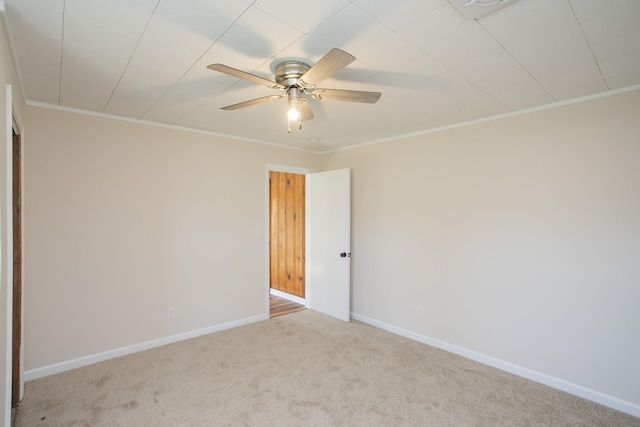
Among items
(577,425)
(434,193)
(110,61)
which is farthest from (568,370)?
(110,61)

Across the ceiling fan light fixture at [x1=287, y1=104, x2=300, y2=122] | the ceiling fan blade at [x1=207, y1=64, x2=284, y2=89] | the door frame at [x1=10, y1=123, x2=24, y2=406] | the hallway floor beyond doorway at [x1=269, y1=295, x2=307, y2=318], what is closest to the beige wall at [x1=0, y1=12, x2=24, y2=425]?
the door frame at [x1=10, y1=123, x2=24, y2=406]

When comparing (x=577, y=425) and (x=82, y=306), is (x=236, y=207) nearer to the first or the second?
(x=82, y=306)

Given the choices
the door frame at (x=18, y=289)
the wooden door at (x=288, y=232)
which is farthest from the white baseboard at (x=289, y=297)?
the door frame at (x=18, y=289)

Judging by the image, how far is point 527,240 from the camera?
9.25 ft

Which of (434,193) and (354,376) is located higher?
(434,193)

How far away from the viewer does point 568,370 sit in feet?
8.50

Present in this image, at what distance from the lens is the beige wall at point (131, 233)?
2.78m

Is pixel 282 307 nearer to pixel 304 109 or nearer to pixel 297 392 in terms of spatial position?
pixel 297 392

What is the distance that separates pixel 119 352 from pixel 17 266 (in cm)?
125

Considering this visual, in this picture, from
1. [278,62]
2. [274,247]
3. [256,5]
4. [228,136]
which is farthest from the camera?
[274,247]

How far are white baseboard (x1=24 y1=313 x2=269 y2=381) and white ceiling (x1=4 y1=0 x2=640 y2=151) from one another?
232 cm

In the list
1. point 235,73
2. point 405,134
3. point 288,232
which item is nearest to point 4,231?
point 235,73

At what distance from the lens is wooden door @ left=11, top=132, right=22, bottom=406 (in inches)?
91.4

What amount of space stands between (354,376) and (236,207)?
2.37m
